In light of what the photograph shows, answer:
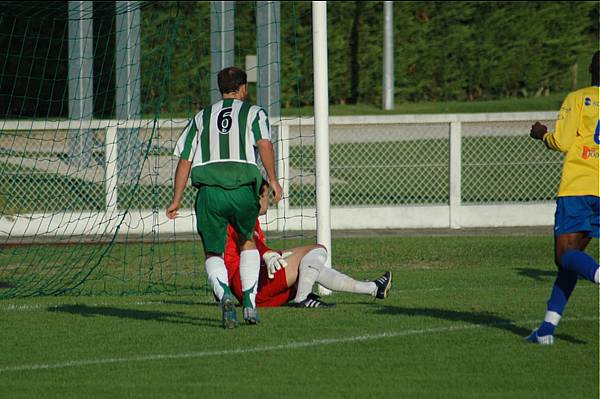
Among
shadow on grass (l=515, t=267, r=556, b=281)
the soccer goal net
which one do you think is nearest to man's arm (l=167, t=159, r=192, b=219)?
the soccer goal net

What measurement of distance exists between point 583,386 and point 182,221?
11.6m

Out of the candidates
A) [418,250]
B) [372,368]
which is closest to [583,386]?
[372,368]

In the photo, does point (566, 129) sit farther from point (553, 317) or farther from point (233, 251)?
point (233, 251)

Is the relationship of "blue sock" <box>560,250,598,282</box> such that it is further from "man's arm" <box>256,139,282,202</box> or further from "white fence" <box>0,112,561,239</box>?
"white fence" <box>0,112,561,239</box>

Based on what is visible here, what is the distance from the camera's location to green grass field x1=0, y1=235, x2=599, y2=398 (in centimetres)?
745

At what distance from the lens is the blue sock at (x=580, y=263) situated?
26.3ft

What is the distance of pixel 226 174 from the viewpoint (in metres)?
9.30

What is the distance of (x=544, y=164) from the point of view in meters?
19.2

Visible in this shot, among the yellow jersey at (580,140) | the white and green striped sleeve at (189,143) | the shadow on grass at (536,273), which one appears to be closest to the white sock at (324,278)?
the white and green striped sleeve at (189,143)

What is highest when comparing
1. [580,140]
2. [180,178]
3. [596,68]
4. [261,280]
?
[596,68]

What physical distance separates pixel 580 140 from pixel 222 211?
8.50 feet

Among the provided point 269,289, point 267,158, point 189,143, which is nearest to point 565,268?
point 267,158

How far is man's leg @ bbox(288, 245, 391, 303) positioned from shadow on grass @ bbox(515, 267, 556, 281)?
316 centimetres

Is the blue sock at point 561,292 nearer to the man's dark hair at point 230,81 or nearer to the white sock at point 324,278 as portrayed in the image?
the white sock at point 324,278
